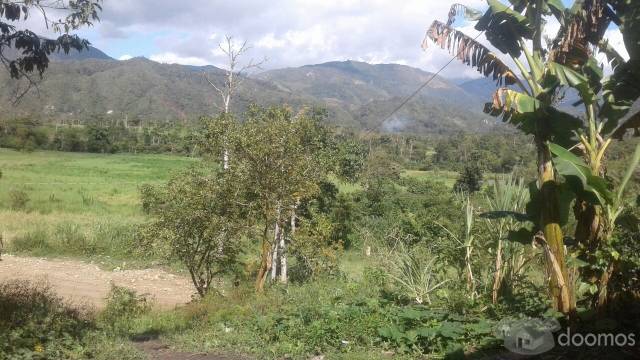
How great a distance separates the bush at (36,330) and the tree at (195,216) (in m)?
2.56

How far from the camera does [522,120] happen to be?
4656 mm

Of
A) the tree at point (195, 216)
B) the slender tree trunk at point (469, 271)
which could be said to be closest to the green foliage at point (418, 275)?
the slender tree trunk at point (469, 271)

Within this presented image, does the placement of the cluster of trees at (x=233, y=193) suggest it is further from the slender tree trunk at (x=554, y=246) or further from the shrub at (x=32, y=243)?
the shrub at (x=32, y=243)

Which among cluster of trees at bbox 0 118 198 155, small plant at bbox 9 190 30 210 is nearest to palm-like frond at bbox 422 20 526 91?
small plant at bbox 9 190 30 210

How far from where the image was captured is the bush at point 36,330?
4465mm

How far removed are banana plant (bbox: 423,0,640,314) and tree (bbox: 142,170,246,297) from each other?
472 centimetres

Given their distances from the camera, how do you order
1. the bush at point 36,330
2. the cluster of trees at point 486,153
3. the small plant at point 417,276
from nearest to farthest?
the bush at point 36,330
the small plant at point 417,276
the cluster of trees at point 486,153

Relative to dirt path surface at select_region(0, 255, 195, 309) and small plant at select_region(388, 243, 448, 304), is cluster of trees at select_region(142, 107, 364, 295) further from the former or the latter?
dirt path surface at select_region(0, 255, 195, 309)

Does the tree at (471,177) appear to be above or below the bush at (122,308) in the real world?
above

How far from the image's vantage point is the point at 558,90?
5.26 metres

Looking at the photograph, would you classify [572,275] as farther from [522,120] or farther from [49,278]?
[49,278]

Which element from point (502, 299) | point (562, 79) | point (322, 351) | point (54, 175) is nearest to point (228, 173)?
point (322, 351)

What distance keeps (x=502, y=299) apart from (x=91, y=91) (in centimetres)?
13596

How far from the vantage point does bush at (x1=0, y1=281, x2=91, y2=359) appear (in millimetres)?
4465
